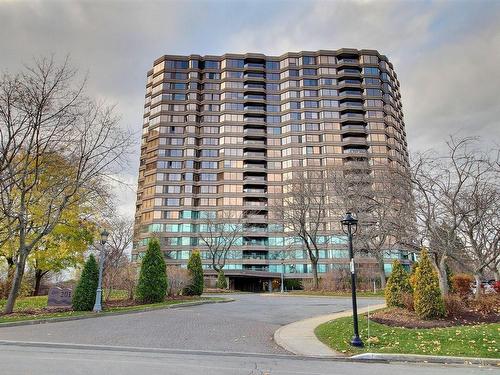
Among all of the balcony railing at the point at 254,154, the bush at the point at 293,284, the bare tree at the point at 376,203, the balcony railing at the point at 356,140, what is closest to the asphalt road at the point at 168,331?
the bare tree at the point at 376,203

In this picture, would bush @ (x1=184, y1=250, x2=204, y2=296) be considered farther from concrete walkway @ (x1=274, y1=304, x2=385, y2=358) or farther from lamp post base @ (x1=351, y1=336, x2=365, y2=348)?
lamp post base @ (x1=351, y1=336, x2=365, y2=348)

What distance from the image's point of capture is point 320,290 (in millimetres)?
39625

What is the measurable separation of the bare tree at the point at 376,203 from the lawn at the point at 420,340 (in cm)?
910

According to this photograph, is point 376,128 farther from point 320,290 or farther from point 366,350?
point 366,350

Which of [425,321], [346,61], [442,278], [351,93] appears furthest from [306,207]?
[346,61]

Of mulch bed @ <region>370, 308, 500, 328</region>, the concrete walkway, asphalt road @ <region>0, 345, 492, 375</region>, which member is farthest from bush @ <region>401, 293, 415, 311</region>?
asphalt road @ <region>0, 345, 492, 375</region>

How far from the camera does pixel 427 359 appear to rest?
377 inches

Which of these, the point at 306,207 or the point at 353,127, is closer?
the point at 306,207

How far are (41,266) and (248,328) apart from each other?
19.9m

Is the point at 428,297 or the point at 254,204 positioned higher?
the point at 254,204

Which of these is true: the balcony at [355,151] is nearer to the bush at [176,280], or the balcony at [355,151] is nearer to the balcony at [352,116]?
the balcony at [352,116]

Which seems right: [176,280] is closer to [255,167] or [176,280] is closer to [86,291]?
[86,291]

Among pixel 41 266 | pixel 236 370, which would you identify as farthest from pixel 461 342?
pixel 41 266

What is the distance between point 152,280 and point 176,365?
1463 centimetres
